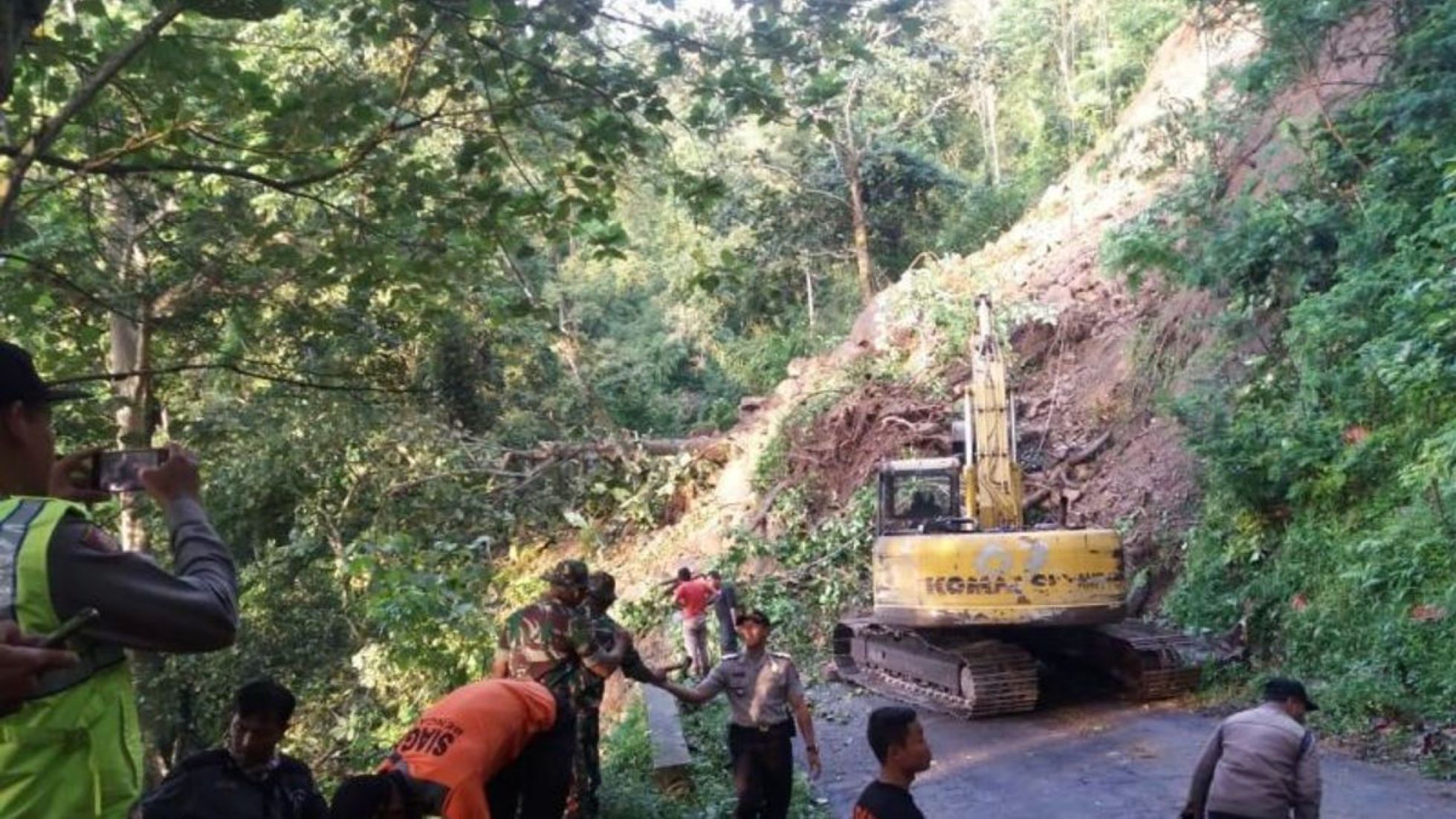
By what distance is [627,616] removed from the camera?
22.1 m

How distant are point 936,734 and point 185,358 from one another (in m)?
8.32

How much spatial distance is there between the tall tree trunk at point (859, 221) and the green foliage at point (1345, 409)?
1486cm

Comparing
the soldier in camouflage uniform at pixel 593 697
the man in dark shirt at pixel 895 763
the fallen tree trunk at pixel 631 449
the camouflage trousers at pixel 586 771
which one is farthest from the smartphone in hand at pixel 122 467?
the fallen tree trunk at pixel 631 449

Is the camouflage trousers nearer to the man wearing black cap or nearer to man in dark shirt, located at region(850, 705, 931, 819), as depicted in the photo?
man in dark shirt, located at region(850, 705, 931, 819)

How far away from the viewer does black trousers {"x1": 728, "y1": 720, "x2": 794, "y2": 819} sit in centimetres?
793

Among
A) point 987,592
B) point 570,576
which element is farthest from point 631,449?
point 570,576

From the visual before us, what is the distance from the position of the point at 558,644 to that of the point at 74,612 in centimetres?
491

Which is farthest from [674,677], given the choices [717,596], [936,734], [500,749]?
[500,749]

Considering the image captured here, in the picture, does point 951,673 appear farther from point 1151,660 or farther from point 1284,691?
point 1284,691

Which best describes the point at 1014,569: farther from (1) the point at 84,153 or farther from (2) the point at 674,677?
(1) the point at 84,153

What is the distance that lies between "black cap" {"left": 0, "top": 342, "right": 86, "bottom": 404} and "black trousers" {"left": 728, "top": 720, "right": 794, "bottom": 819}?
611 cm

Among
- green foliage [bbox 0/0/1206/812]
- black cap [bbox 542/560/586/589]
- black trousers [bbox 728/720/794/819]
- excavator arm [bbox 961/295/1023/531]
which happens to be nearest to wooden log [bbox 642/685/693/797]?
green foliage [bbox 0/0/1206/812]

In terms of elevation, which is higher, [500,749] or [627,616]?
[500,749]

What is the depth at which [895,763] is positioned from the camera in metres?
4.67
